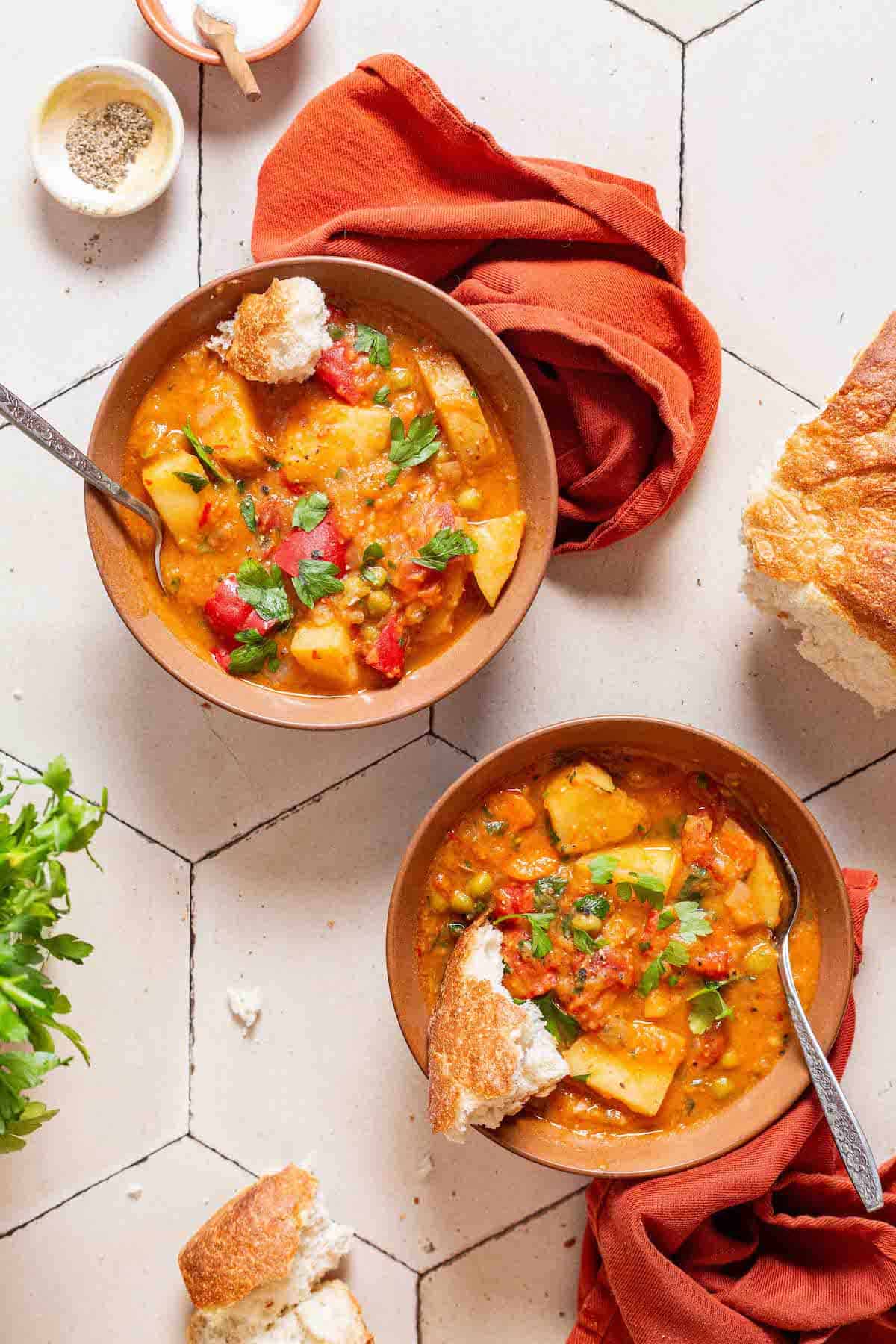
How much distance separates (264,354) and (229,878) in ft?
5.86

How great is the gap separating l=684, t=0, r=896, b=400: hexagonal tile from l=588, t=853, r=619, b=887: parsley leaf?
1762 mm

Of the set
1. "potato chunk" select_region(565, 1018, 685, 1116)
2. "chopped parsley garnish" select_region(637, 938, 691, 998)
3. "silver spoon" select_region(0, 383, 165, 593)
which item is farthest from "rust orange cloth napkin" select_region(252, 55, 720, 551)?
"potato chunk" select_region(565, 1018, 685, 1116)

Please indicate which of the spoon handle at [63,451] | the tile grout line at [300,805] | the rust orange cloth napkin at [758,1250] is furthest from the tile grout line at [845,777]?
the spoon handle at [63,451]

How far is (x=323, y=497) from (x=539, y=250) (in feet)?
3.73

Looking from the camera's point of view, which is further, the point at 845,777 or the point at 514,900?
the point at 845,777

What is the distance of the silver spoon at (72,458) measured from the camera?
11.8ft

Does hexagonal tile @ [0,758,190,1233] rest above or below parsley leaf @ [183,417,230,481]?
below

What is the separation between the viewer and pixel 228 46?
4.25 m

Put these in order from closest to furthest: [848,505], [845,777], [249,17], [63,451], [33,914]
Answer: [33,914], [63,451], [848,505], [249,17], [845,777]

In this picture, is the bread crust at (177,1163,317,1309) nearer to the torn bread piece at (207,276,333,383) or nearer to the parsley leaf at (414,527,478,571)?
the parsley leaf at (414,527,478,571)

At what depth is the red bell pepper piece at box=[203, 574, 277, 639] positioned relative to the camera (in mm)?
3965

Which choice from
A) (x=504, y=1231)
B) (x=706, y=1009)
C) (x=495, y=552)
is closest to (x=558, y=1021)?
(x=706, y=1009)

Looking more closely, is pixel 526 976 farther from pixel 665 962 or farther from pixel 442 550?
pixel 442 550

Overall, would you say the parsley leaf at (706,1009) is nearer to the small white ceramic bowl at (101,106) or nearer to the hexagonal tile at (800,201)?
the hexagonal tile at (800,201)
